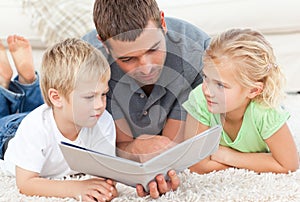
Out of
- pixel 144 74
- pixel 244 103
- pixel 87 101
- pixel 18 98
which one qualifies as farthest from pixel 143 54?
pixel 18 98

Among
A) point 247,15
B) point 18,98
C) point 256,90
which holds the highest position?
point 256,90

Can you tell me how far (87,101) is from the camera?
123 cm

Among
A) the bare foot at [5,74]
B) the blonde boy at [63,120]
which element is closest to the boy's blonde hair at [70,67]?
the blonde boy at [63,120]

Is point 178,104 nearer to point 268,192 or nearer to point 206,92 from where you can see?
point 206,92

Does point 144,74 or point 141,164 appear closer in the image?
point 141,164

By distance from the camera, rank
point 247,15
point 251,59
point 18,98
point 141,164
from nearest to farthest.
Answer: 1. point 141,164
2. point 251,59
3. point 18,98
4. point 247,15

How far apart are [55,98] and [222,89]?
0.40 m

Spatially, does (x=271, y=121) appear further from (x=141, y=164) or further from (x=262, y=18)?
(x=262, y=18)

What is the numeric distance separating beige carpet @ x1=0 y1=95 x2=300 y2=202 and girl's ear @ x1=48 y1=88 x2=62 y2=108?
225 millimetres

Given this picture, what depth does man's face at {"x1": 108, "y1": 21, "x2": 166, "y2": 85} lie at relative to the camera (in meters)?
1.25

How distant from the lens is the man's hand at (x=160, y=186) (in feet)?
3.75

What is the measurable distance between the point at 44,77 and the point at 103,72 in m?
0.15

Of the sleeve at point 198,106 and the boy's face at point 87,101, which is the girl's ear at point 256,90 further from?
the boy's face at point 87,101

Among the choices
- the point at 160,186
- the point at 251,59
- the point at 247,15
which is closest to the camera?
the point at 160,186
